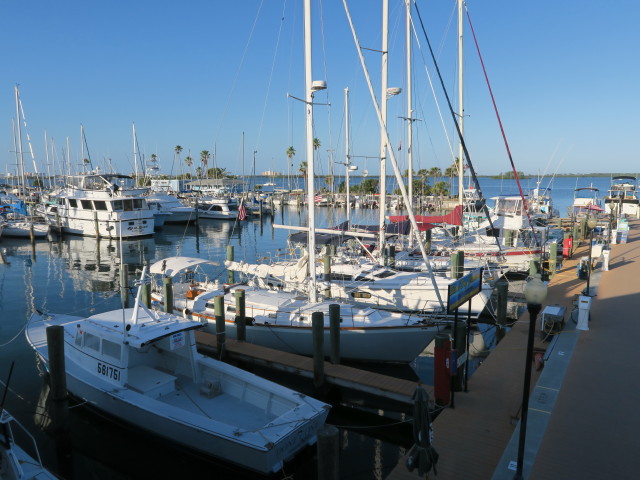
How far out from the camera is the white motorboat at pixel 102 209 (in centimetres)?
4725

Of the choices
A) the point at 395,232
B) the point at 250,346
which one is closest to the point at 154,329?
the point at 250,346

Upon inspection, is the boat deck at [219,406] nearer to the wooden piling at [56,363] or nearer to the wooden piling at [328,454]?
the wooden piling at [56,363]

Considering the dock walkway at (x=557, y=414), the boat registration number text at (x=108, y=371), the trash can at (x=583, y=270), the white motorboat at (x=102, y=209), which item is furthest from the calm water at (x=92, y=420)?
the trash can at (x=583, y=270)

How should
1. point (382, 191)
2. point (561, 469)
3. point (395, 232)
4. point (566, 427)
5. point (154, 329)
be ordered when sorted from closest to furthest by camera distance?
point (561, 469)
point (566, 427)
point (154, 329)
point (382, 191)
point (395, 232)

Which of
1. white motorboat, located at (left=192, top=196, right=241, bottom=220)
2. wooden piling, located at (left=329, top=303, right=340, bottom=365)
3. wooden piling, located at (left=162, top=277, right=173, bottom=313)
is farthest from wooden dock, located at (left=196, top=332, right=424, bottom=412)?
white motorboat, located at (left=192, top=196, right=241, bottom=220)

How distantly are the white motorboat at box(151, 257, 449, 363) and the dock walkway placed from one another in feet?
8.73

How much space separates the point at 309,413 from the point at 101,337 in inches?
222

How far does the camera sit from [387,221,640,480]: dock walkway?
26.0ft

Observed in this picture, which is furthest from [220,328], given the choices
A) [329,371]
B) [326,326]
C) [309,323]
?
[329,371]

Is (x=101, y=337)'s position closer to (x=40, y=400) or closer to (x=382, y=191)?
(x=40, y=400)

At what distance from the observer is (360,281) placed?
19.5m

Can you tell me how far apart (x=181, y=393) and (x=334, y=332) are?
4.68 metres

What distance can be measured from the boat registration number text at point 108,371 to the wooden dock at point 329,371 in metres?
4.01

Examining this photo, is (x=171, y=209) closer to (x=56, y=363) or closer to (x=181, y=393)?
(x=56, y=363)
